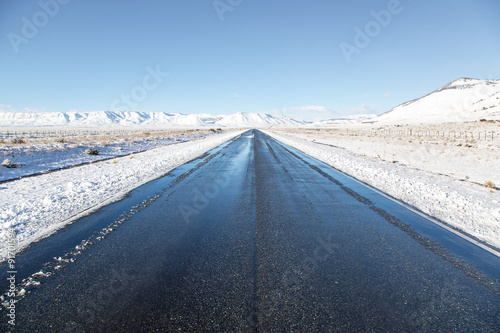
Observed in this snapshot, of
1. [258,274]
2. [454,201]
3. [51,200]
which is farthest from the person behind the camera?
[454,201]

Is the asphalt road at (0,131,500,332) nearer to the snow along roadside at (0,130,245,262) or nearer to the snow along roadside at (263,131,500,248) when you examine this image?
the snow along roadside at (0,130,245,262)

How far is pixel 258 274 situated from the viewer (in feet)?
11.2

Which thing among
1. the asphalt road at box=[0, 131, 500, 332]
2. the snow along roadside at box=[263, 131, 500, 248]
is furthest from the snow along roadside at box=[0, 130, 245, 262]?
the snow along roadside at box=[263, 131, 500, 248]

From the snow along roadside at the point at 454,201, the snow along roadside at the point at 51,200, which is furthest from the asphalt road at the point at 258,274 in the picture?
the snow along roadside at the point at 454,201

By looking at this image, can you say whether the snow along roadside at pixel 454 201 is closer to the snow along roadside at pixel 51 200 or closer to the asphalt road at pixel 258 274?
the asphalt road at pixel 258 274

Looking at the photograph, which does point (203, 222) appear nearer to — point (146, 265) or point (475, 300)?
point (146, 265)

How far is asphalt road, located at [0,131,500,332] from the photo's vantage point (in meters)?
2.64

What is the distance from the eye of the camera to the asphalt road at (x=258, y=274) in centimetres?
264

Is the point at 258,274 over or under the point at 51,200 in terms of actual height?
under

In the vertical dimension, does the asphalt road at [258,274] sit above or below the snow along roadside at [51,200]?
below

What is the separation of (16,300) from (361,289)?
4.03 meters

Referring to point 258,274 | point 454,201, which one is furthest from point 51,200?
point 454,201

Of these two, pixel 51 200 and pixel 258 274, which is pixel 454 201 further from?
pixel 51 200

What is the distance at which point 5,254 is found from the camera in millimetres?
4051
